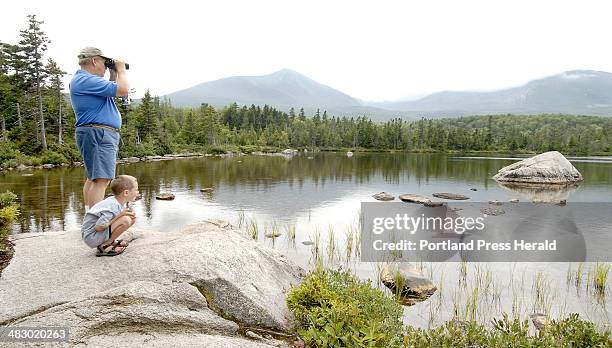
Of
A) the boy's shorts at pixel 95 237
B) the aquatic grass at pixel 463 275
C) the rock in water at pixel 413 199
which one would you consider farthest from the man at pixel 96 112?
the rock in water at pixel 413 199

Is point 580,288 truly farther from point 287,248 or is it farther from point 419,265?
point 287,248

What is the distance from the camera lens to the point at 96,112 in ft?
21.2

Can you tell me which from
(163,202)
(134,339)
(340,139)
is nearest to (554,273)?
(134,339)

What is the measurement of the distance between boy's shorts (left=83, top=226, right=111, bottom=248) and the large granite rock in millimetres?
296

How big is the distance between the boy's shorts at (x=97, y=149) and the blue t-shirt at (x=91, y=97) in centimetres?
17

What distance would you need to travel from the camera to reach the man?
6.31m

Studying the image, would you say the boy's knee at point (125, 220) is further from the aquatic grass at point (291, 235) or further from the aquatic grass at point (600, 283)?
the aquatic grass at point (600, 283)

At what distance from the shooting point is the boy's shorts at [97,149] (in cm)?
645

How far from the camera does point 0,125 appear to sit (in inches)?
2168

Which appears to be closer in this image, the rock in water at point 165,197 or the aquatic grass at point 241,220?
the aquatic grass at point 241,220

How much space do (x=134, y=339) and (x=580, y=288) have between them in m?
12.5

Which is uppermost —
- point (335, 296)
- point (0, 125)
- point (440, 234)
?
point (0, 125)

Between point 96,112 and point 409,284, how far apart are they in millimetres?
8942

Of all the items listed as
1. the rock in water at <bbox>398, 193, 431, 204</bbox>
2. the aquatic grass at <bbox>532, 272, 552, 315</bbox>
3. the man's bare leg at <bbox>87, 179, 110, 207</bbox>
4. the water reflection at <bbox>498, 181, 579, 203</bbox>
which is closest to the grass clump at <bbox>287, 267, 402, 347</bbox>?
the man's bare leg at <bbox>87, 179, 110, 207</bbox>
